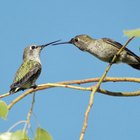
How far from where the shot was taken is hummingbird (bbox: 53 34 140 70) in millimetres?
6332

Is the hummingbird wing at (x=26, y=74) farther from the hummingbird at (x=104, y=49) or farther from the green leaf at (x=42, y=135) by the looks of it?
the green leaf at (x=42, y=135)

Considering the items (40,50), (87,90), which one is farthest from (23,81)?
(87,90)

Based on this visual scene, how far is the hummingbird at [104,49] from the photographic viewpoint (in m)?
6.33

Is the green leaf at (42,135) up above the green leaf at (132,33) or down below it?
below

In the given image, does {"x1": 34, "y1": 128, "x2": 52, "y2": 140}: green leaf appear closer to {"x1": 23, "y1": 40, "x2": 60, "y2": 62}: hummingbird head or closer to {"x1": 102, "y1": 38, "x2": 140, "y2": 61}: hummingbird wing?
{"x1": 102, "y1": 38, "x2": 140, "y2": 61}: hummingbird wing

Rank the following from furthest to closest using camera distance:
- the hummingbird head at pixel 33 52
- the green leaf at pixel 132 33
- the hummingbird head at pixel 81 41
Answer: the hummingbird head at pixel 33 52
the hummingbird head at pixel 81 41
the green leaf at pixel 132 33

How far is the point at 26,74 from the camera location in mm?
6855

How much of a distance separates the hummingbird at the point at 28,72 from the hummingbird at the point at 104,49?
30.8 inches

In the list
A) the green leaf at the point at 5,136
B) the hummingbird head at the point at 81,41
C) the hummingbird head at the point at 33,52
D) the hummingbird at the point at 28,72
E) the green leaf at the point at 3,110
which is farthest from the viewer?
the hummingbird head at the point at 33,52

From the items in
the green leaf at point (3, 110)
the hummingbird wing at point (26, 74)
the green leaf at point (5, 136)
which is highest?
the hummingbird wing at point (26, 74)

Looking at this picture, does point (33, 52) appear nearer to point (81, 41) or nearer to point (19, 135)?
point (81, 41)

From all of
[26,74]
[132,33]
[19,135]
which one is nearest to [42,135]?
[19,135]

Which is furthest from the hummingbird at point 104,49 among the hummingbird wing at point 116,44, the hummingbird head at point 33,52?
the hummingbird head at point 33,52

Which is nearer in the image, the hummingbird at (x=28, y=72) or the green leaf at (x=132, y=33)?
the green leaf at (x=132, y=33)
